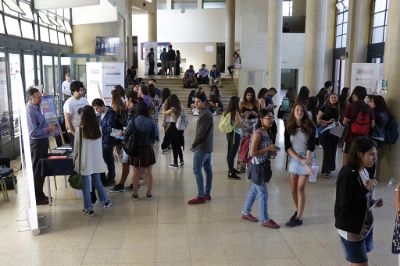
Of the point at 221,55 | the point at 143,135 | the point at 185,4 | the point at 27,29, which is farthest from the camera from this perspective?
the point at 185,4

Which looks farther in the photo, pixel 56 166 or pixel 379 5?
pixel 379 5

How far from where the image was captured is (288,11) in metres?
27.8

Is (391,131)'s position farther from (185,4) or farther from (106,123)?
(185,4)

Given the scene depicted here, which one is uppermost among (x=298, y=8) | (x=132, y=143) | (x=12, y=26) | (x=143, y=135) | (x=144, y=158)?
(x=298, y=8)

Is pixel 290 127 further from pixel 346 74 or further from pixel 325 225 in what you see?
pixel 346 74

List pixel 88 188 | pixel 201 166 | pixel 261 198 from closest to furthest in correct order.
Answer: pixel 261 198
pixel 88 188
pixel 201 166

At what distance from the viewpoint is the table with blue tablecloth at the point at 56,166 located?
5.61 meters

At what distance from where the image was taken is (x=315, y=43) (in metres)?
14.5

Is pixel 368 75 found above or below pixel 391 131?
above

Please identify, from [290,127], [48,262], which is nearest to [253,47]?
[290,127]

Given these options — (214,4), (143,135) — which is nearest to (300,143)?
(143,135)

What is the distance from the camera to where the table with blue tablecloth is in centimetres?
561

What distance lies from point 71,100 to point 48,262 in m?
3.32

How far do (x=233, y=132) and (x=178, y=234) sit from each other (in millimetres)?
2738
